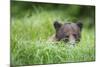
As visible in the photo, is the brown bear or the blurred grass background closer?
the blurred grass background

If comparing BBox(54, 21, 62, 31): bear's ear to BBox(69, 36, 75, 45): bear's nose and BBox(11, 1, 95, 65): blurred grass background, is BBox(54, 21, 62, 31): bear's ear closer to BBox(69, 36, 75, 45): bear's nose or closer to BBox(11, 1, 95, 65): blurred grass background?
BBox(11, 1, 95, 65): blurred grass background

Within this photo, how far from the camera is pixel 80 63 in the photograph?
256 centimetres

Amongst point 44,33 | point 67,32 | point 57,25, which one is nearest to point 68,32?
point 67,32

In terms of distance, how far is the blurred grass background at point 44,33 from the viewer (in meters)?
2.27

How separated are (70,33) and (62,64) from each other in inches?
15.4

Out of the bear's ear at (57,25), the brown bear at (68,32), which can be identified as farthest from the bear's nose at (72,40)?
the bear's ear at (57,25)

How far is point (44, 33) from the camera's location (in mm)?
2385

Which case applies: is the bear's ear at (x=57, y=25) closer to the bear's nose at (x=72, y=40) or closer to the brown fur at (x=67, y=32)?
the brown fur at (x=67, y=32)

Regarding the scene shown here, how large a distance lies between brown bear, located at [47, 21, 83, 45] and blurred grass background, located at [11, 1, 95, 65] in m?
0.05

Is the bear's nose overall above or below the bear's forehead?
below

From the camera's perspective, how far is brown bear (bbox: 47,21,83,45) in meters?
2.45

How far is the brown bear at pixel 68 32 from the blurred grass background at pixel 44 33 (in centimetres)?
5

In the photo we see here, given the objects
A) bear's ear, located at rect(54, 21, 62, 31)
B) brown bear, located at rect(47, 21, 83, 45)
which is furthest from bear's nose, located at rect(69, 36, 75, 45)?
bear's ear, located at rect(54, 21, 62, 31)

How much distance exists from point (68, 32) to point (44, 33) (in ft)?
1.02
